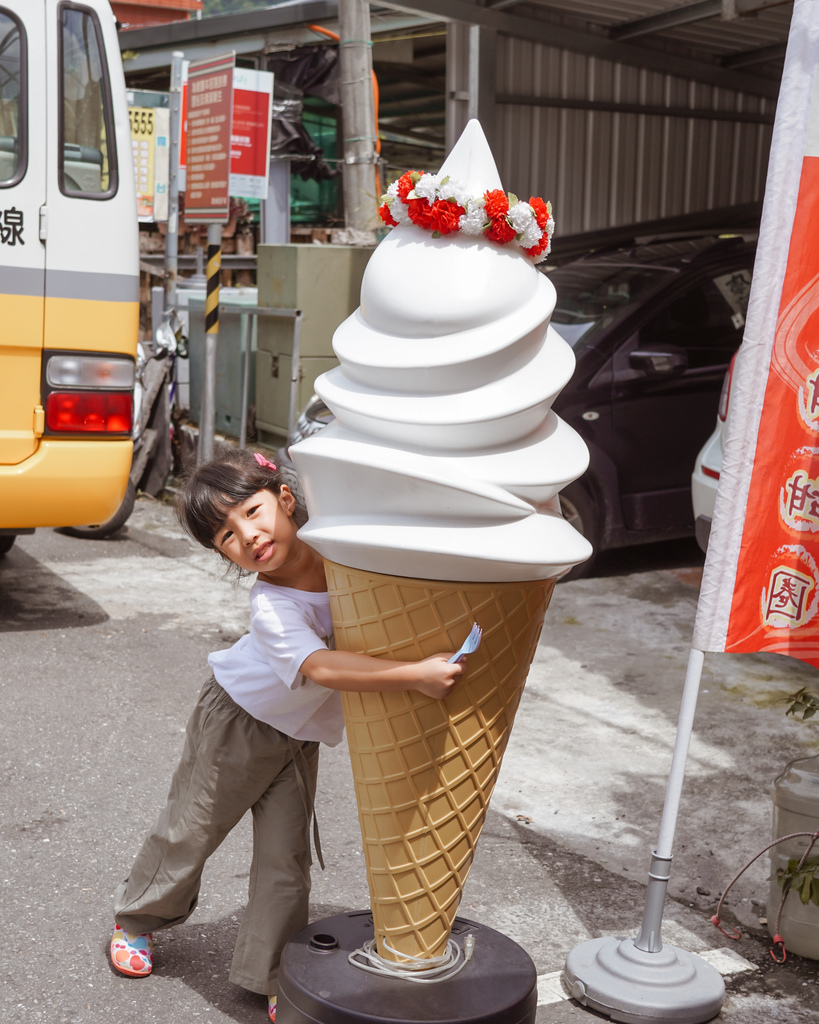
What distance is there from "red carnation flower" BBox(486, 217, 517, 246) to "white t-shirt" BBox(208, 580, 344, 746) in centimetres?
84

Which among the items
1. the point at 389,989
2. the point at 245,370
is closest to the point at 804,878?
the point at 389,989

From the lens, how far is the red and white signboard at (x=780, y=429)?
2.58m

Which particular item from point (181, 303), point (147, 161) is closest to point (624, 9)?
point (181, 303)

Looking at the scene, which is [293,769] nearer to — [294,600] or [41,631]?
[294,600]

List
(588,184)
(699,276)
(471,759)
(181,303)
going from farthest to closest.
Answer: (181,303) < (588,184) < (699,276) < (471,759)

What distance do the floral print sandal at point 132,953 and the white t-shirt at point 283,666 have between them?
76 cm

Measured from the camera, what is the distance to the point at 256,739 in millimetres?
2615

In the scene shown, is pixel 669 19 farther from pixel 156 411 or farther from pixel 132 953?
pixel 132 953

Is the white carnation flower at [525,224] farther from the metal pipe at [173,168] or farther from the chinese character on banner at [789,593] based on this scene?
the metal pipe at [173,168]

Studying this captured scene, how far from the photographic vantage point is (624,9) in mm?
8484

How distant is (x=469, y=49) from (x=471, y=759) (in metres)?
7.44

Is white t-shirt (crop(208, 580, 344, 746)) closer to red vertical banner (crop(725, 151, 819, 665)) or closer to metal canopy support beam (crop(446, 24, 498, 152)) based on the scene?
red vertical banner (crop(725, 151, 819, 665))

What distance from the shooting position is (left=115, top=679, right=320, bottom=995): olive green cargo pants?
8.66 feet

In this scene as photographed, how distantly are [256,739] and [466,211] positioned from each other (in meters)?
1.27
